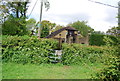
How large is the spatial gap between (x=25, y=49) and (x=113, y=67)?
524 cm

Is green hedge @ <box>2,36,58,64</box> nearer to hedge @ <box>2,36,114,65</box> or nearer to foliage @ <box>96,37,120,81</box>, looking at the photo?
hedge @ <box>2,36,114,65</box>

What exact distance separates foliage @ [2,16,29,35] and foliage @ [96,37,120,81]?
12.8 metres

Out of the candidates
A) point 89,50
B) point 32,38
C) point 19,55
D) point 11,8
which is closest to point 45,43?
point 32,38

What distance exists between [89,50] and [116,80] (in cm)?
558

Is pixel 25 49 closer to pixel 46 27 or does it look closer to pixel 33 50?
pixel 33 50

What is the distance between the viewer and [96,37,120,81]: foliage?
7.55ft

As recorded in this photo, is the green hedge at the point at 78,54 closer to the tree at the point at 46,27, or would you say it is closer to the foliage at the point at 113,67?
the foliage at the point at 113,67

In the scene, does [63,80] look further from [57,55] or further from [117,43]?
[57,55]

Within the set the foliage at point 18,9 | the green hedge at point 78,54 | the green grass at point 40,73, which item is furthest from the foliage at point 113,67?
the foliage at point 18,9

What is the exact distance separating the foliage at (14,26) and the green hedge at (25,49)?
24.3ft

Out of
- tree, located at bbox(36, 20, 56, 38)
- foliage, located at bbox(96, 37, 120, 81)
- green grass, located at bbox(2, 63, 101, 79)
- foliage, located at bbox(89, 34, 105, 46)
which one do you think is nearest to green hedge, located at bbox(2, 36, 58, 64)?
green grass, located at bbox(2, 63, 101, 79)

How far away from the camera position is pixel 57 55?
6914 millimetres

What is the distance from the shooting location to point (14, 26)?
1491cm

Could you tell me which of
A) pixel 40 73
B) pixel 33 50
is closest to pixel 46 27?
pixel 33 50
